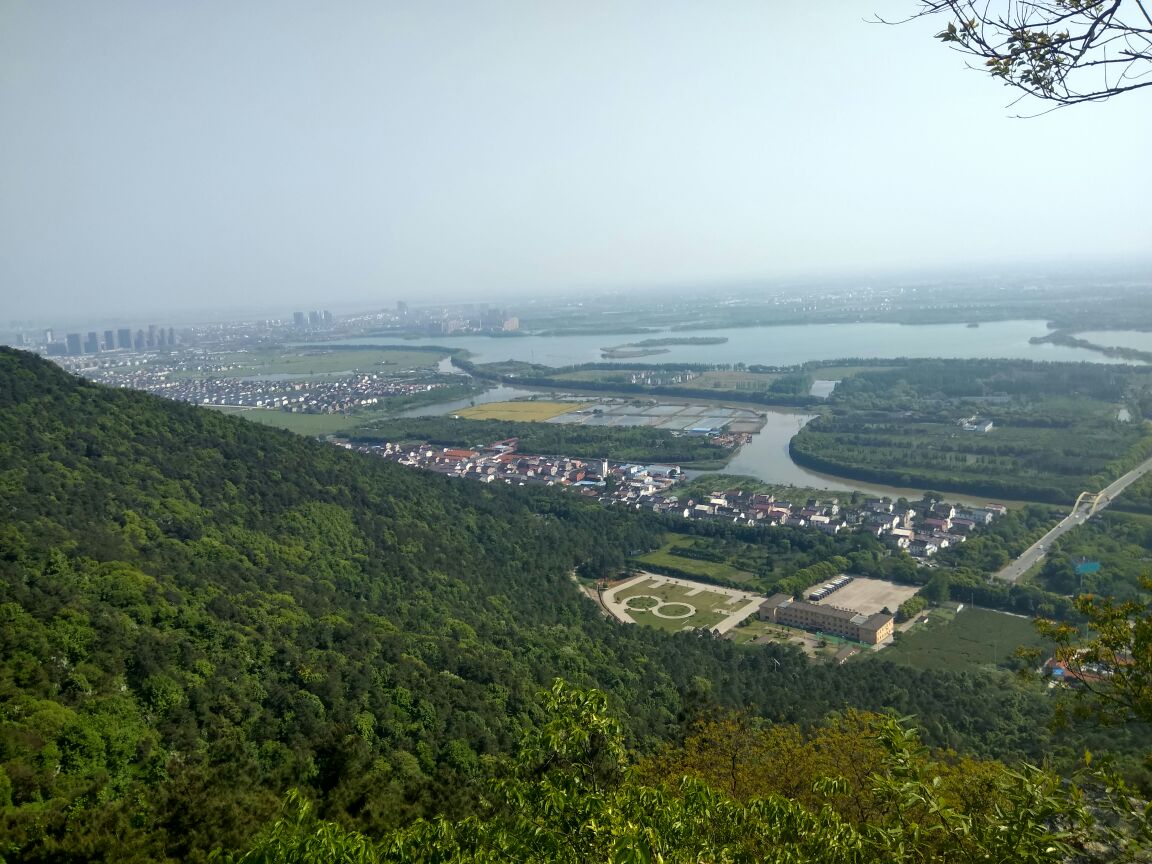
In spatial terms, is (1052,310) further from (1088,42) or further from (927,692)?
(1088,42)

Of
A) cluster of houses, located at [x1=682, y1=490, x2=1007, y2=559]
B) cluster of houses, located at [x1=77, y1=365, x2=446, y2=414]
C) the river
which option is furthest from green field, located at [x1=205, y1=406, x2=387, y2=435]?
cluster of houses, located at [x1=682, y1=490, x2=1007, y2=559]

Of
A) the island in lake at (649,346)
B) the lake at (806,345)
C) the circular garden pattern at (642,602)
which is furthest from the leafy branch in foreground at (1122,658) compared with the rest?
the island in lake at (649,346)

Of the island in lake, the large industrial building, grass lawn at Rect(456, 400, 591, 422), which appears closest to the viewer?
the large industrial building

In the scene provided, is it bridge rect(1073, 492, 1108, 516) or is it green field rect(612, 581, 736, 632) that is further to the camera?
bridge rect(1073, 492, 1108, 516)

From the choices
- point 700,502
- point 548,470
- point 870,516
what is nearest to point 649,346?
point 548,470

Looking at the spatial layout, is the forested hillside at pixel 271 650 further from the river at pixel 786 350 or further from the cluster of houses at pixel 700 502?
the river at pixel 786 350

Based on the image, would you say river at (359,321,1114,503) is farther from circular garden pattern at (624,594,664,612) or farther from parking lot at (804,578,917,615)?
circular garden pattern at (624,594,664,612)

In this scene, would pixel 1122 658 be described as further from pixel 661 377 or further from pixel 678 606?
pixel 661 377
